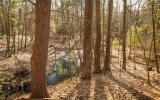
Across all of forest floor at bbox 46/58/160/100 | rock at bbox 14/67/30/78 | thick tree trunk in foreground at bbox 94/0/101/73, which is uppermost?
thick tree trunk in foreground at bbox 94/0/101/73

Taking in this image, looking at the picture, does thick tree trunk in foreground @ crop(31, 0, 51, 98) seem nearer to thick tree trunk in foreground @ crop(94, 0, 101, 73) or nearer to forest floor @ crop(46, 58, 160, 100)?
forest floor @ crop(46, 58, 160, 100)

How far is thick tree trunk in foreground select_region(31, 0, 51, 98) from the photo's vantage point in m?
8.47

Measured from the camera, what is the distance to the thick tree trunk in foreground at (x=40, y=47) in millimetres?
8469

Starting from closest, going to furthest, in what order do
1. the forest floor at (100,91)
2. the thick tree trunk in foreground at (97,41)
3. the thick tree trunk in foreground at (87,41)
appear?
the forest floor at (100,91), the thick tree trunk in foreground at (87,41), the thick tree trunk in foreground at (97,41)

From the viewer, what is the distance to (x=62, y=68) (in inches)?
854

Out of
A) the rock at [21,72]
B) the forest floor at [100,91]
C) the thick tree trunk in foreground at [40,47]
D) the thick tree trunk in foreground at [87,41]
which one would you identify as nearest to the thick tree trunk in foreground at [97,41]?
the forest floor at [100,91]

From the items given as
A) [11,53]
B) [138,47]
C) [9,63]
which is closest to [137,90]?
[9,63]

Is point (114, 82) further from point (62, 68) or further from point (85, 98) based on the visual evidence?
point (62, 68)

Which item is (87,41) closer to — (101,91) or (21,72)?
(101,91)

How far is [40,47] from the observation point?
858 cm

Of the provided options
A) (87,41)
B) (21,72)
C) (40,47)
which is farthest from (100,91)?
(21,72)

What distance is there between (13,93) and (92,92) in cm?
586

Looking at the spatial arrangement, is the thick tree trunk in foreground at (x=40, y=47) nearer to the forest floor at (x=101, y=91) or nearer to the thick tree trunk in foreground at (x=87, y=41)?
the forest floor at (x=101, y=91)

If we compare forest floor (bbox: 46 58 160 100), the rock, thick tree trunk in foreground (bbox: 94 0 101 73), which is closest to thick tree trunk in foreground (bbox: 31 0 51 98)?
forest floor (bbox: 46 58 160 100)
